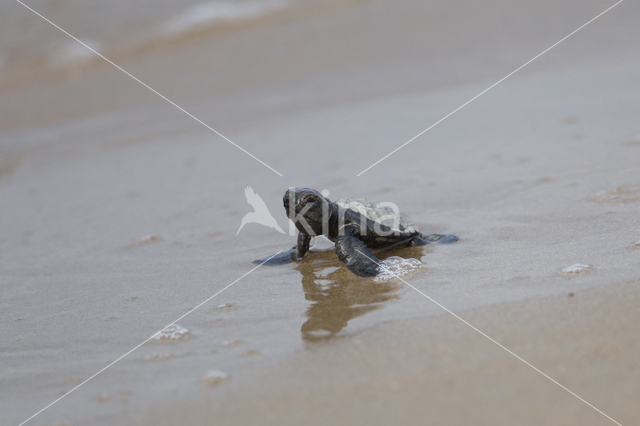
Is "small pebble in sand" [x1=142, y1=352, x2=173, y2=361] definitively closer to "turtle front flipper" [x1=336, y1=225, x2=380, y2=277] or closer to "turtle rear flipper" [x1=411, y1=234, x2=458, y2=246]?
"turtle front flipper" [x1=336, y1=225, x2=380, y2=277]

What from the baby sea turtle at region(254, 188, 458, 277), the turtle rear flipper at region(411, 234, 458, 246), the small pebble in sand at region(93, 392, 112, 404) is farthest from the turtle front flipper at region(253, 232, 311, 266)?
the small pebble in sand at region(93, 392, 112, 404)

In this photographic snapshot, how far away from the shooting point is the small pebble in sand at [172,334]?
2.58m

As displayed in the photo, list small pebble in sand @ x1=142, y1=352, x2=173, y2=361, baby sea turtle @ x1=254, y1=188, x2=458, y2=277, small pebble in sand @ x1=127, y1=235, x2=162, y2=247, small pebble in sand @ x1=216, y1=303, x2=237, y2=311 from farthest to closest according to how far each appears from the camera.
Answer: small pebble in sand @ x1=127, y1=235, x2=162, y2=247
baby sea turtle @ x1=254, y1=188, x2=458, y2=277
small pebble in sand @ x1=216, y1=303, x2=237, y2=311
small pebble in sand @ x1=142, y1=352, x2=173, y2=361

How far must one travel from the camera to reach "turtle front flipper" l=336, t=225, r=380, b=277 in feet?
9.59

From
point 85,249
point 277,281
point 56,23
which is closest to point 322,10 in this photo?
point 56,23

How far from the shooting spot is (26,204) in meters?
5.44

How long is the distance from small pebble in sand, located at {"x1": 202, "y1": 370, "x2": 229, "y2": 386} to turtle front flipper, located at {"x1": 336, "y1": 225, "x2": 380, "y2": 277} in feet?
3.22

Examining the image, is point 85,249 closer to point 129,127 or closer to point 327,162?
point 327,162

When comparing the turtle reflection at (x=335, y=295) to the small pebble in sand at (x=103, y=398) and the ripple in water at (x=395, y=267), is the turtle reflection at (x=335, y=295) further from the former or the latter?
the small pebble in sand at (x=103, y=398)

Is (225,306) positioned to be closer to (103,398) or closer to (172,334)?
(172,334)

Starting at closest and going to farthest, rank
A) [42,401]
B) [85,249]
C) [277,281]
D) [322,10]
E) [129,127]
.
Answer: [42,401] → [277,281] → [85,249] → [129,127] → [322,10]

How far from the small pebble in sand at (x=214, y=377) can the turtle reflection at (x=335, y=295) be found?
394 millimetres

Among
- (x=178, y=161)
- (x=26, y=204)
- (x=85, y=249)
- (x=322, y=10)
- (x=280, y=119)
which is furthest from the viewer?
(x=322, y=10)

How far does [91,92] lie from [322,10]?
450 cm
